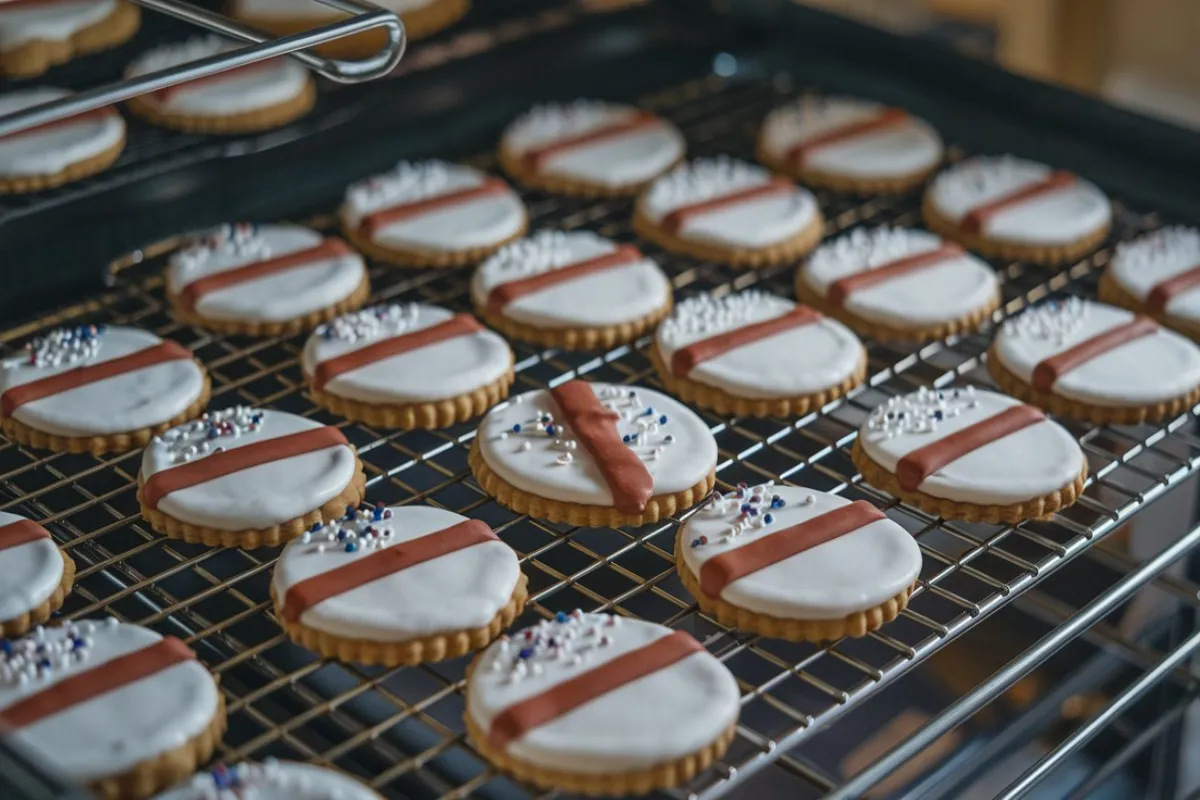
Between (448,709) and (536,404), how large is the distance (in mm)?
491

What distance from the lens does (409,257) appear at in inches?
97.7

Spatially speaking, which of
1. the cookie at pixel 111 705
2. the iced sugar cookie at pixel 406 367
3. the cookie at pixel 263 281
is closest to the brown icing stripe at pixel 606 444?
the iced sugar cookie at pixel 406 367

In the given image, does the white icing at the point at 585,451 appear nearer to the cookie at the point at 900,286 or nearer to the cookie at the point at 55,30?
the cookie at the point at 900,286

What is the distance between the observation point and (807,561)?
1771 mm

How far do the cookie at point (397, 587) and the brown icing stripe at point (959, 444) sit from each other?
0.53 m

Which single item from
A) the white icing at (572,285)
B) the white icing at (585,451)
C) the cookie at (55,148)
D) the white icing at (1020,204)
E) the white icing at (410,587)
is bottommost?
the white icing at (410,587)

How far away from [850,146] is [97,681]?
1.77 m

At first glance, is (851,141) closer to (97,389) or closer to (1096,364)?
(1096,364)

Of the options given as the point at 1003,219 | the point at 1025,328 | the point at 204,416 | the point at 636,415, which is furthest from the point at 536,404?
the point at 1003,219

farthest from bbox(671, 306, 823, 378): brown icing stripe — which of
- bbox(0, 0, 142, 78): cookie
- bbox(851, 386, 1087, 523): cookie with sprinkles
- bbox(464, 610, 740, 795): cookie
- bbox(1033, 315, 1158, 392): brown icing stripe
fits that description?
bbox(0, 0, 142, 78): cookie

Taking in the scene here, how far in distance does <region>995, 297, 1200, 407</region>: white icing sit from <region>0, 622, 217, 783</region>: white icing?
49.5 inches

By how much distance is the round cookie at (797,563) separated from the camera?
5.62 ft

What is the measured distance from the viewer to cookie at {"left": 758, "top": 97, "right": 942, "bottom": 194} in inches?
109

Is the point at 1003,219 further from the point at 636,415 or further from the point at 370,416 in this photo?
the point at 370,416
